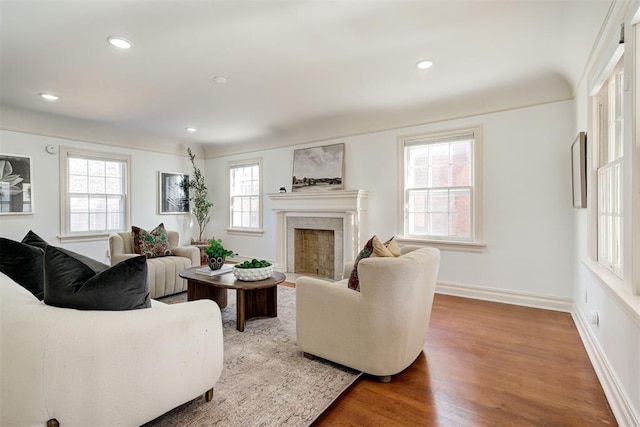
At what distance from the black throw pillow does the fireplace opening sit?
368 cm

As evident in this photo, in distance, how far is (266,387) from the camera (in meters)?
1.91

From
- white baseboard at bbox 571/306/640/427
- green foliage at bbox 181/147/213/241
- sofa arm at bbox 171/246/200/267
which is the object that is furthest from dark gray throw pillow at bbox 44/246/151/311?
green foliage at bbox 181/147/213/241

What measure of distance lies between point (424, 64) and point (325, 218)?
2.67 metres

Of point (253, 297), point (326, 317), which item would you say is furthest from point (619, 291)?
point (253, 297)

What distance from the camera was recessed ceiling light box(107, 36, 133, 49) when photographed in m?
→ 2.51

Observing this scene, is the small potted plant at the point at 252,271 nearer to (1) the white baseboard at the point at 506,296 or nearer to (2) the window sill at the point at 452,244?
(2) the window sill at the point at 452,244

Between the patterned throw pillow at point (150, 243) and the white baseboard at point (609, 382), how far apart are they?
171 inches

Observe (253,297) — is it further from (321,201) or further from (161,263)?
(321,201)

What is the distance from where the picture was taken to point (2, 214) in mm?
4172

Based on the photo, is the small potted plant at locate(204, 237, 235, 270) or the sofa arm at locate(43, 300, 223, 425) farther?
the small potted plant at locate(204, 237, 235, 270)

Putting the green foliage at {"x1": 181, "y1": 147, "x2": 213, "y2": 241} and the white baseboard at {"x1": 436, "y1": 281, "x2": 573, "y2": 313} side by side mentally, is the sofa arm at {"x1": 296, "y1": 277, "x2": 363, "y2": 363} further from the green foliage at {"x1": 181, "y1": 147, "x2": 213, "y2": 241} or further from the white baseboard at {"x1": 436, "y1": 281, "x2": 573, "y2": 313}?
the green foliage at {"x1": 181, "y1": 147, "x2": 213, "y2": 241}

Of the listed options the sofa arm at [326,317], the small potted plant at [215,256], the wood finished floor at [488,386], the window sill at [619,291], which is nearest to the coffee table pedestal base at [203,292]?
the small potted plant at [215,256]

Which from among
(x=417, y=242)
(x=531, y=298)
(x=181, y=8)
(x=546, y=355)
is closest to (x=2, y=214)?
(x=181, y=8)

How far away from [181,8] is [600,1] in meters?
2.71
